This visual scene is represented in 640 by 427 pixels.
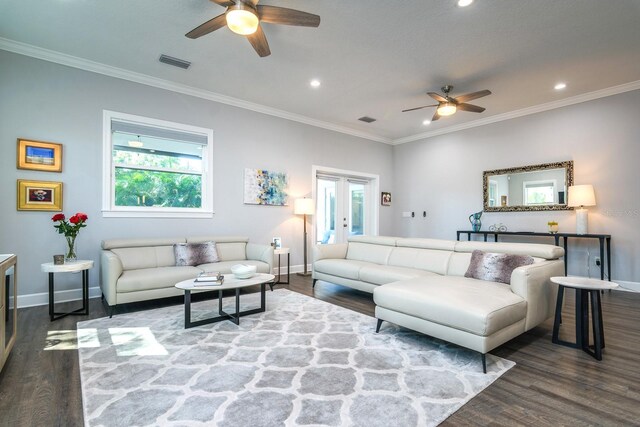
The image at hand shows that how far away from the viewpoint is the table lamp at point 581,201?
4637 mm

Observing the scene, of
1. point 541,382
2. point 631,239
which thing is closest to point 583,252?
point 631,239

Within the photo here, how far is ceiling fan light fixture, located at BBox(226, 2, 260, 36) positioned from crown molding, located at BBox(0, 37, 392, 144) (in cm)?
245

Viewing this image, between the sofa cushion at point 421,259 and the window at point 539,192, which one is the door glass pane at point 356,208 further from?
the window at point 539,192

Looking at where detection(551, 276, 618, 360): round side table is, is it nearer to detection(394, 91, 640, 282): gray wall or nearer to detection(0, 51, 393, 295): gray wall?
detection(394, 91, 640, 282): gray wall

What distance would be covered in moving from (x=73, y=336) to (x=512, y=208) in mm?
6473

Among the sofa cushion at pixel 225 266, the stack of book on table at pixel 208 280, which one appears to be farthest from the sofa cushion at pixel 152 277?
the stack of book on table at pixel 208 280

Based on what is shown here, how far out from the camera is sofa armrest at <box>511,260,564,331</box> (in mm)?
2494

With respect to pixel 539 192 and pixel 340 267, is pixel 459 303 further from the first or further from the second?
pixel 539 192

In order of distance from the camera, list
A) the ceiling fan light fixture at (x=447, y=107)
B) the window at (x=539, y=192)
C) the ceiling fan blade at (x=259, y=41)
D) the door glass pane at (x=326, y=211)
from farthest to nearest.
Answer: the door glass pane at (x=326, y=211)
the window at (x=539, y=192)
the ceiling fan light fixture at (x=447, y=107)
the ceiling fan blade at (x=259, y=41)

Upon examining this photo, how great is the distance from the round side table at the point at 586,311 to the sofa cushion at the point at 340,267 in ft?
6.80

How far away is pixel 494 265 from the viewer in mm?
3037

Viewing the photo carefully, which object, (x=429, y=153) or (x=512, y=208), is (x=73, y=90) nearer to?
(x=429, y=153)

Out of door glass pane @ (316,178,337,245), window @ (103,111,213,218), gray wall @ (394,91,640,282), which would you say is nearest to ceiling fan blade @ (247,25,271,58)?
window @ (103,111,213,218)

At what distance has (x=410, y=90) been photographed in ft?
15.7
